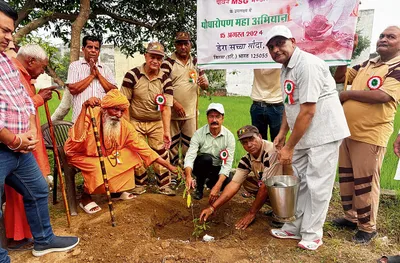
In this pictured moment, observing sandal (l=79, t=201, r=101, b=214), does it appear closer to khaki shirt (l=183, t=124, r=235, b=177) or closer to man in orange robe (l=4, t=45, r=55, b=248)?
man in orange robe (l=4, t=45, r=55, b=248)

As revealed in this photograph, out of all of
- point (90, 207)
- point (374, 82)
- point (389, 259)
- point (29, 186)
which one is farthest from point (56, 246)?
point (374, 82)

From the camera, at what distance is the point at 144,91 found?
13.8 feet

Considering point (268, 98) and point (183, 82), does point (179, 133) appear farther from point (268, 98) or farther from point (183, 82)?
point (268, 98)

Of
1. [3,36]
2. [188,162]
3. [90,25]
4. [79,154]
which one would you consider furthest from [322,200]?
[90,25]

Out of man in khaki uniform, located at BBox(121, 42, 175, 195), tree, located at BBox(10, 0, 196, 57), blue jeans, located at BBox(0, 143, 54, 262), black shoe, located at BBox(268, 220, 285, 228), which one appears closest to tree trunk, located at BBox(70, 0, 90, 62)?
tree, located at BBox(10, 0, 196, 57)

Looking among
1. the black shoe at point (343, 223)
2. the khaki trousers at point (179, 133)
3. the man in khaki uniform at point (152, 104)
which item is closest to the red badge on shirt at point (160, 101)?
the man in khaki uniform at point (152, 104)

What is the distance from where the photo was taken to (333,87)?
2.91 meters

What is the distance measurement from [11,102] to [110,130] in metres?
1.48

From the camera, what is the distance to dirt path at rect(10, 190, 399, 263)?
113 inches

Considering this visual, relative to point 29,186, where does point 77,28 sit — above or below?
above

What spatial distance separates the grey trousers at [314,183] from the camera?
2926mm

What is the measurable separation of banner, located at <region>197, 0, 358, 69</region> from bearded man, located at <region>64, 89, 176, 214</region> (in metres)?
1.47

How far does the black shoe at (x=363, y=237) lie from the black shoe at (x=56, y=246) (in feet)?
9.34

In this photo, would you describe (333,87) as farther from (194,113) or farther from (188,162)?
(194,113)
